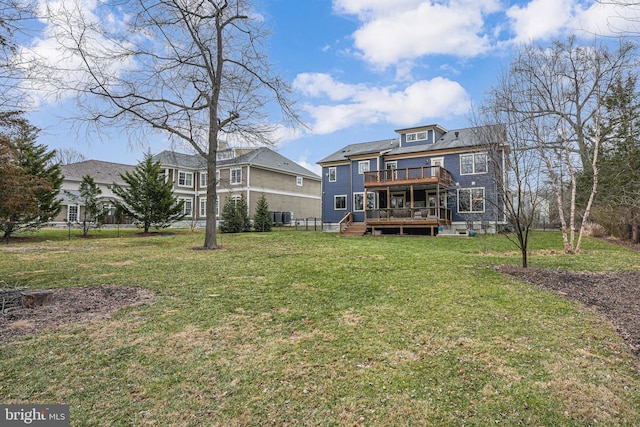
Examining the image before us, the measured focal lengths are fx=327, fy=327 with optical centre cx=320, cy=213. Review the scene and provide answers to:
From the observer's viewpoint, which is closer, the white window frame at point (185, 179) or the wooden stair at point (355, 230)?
the wooden stair at point (355, 230)

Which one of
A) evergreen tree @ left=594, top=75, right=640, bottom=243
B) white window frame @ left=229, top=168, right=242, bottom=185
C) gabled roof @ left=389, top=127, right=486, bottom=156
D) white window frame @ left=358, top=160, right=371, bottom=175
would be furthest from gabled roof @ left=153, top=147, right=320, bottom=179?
evergreen tree @ left=594, top=75, right=640, bottom=243

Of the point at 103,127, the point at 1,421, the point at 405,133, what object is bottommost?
the point at 1,421

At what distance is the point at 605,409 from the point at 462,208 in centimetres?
2121

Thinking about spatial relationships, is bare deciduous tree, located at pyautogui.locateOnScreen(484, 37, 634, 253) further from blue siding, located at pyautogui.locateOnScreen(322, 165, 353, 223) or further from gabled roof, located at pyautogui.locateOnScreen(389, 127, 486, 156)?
blue siding, located at pyautogui.locateOnScreen(322, 165, 353, 223)

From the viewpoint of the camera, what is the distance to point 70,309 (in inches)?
201

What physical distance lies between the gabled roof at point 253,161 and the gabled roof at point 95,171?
411 cm

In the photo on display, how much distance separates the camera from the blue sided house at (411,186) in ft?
68.2

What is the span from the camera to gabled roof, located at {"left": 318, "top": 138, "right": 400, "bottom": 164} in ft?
84.5

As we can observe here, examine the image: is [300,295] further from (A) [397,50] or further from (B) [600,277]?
(A) [397,50]

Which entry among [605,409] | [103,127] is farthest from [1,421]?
[103,127]

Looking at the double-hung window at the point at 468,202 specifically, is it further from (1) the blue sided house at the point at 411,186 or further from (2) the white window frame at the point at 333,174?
(2) the white window frame at the point at 333,174

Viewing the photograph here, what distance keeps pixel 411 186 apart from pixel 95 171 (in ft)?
103

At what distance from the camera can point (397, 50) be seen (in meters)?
14.8

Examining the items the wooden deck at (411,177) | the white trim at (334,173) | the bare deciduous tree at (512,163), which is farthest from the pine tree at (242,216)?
the bare deciduous tree at (512,163)
